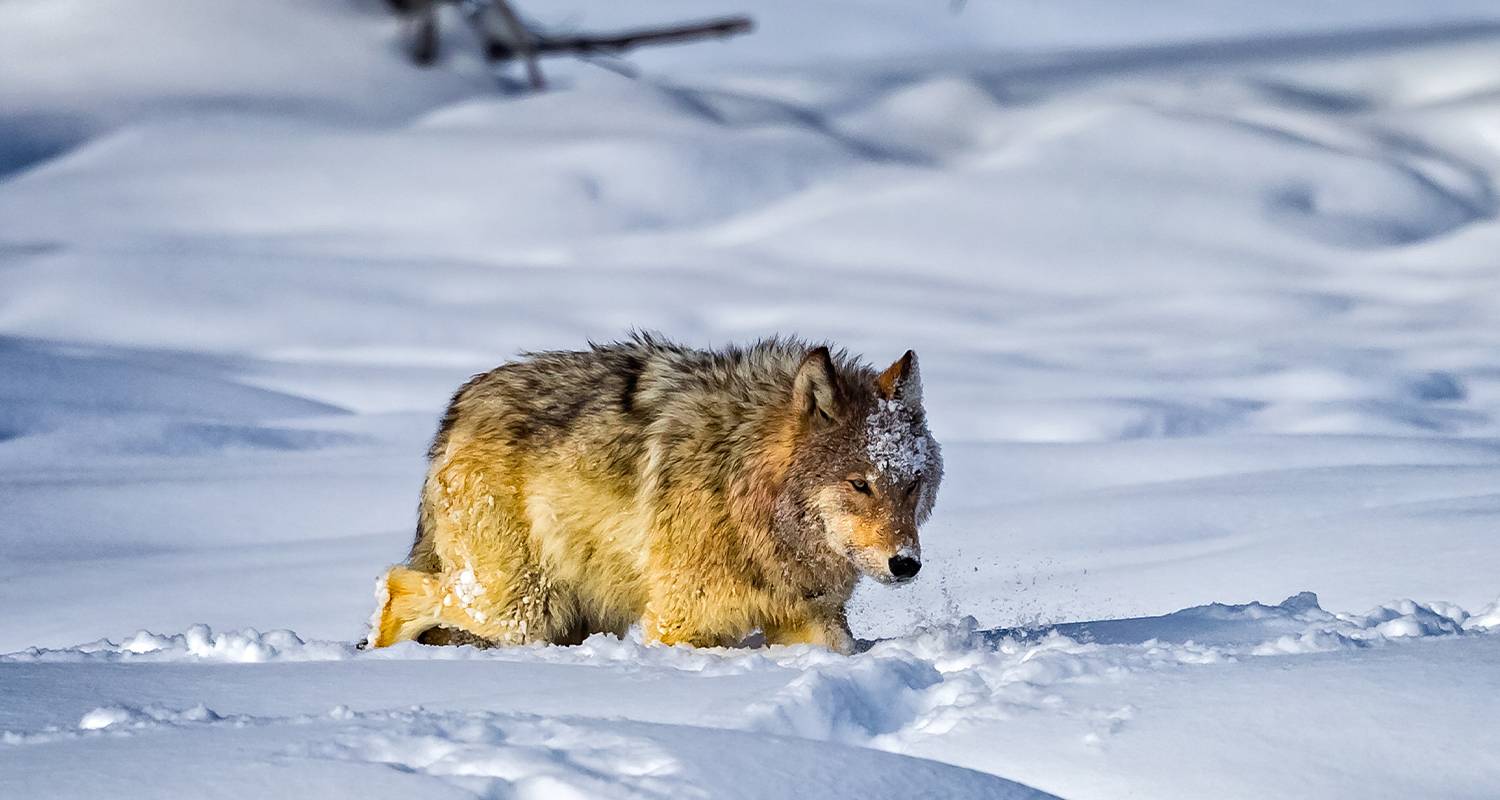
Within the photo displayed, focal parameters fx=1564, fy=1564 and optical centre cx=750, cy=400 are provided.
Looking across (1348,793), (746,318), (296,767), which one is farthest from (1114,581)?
(746,318)

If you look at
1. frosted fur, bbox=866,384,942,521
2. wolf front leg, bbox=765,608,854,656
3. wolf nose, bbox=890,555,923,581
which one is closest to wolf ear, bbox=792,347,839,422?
frosted fur, bbox=866,384,942,521

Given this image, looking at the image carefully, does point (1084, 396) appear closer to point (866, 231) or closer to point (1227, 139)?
point (866, 231)

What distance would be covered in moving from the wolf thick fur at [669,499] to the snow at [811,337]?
0.63 feet

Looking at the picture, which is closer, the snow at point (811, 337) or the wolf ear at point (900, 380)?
the snow at point (811, 337)

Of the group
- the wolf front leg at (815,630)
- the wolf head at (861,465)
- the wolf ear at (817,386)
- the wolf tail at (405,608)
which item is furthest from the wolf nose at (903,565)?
the wolf tail at (405,608)

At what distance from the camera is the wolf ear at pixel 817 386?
5.08 m

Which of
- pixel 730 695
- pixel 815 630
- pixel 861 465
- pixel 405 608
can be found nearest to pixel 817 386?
pixel 861 465

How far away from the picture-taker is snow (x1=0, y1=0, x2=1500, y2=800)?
3543mm

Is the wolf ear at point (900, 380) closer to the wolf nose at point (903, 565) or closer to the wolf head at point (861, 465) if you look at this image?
the wolf head at point (861, 465)

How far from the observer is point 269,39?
23.7m

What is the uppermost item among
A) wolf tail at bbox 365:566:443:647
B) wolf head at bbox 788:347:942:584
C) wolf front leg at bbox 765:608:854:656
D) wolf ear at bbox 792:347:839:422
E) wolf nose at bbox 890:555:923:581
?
wolf ear at bbox 792:347:839:422

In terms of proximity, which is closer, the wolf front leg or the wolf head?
the wolf head

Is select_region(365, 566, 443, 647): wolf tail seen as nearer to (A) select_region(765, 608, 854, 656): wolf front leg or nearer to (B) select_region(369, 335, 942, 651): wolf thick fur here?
(B) select_region(369, 335, 942, 651): wolf thick fur

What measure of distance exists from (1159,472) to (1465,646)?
6076 millimetres
